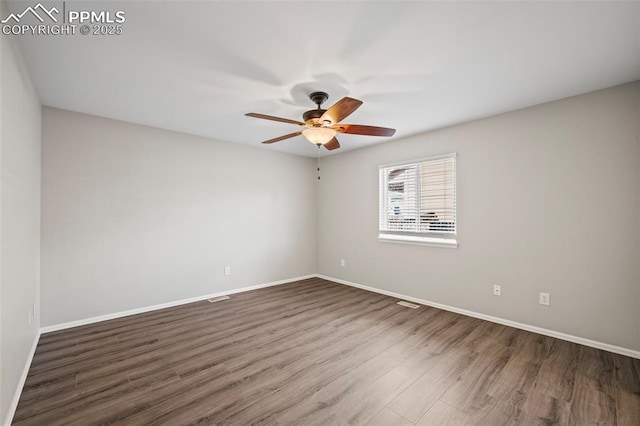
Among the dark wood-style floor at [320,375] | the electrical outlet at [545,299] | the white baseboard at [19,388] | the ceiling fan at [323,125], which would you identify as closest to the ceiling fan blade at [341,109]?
the ceiling fan at [323,125]

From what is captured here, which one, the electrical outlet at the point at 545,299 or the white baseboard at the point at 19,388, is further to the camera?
the electrical outlet at the point at 545,299

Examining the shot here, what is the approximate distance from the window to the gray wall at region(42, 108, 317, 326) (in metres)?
1.88

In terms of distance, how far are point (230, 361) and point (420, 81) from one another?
9.95ft

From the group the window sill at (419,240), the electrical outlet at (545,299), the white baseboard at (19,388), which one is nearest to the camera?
the white baseboard at (19,388)

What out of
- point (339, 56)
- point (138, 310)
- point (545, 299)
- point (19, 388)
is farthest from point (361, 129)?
point (138, 310)

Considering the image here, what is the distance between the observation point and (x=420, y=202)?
4.05m

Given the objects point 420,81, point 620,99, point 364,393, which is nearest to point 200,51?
point 420,81

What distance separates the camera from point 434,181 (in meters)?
3.88

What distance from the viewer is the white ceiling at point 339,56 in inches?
64.6

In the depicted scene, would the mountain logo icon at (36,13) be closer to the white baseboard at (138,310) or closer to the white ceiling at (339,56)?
the white ceiling at (339,56)

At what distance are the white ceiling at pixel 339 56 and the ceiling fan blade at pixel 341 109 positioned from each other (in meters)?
0.32

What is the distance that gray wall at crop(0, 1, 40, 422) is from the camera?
1570 mm

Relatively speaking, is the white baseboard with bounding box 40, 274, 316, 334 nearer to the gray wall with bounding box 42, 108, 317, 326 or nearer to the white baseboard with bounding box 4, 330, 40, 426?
the gray wall with bounding box 42, 108, 317, 326

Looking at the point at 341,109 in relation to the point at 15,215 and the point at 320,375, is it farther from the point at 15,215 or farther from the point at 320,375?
the point at 15,215
